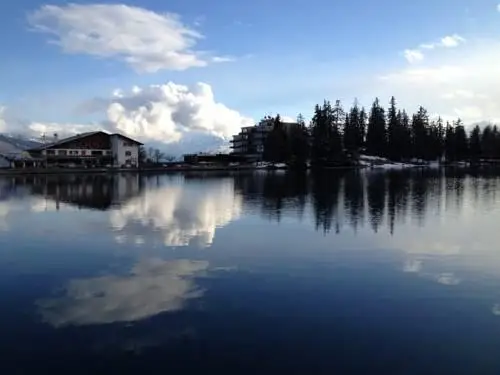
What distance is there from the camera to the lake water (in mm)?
7594

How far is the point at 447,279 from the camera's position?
40.1 feet

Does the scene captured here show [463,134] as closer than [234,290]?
No

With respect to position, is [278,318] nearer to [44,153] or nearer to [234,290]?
[234,290]

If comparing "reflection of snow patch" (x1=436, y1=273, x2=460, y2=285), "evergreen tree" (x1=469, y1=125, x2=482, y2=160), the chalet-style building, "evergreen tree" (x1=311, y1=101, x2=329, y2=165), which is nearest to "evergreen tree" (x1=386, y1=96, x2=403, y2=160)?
"evergreen tree" (x1=311, y1=101, x2=329, y2=165)

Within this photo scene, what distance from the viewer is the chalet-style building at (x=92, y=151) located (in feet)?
334

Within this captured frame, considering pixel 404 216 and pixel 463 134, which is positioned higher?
pixel 463 134

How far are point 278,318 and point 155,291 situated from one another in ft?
10.3

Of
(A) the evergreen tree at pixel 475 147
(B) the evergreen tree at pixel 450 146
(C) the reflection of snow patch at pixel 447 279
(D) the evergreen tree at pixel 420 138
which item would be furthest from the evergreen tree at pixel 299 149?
(C) the reflection of snow patch at pixel 447 279

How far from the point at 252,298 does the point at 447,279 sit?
15.9 feet

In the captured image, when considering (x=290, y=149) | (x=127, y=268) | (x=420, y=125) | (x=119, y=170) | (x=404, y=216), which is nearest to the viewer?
(x=127, y=268)

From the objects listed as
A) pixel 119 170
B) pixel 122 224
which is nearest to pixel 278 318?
pixel 122 224

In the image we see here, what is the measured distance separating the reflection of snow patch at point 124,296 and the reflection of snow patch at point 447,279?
18.2 feet

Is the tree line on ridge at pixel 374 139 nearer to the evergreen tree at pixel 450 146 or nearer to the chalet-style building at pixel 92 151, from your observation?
the evergreen tree at pixel 450 146

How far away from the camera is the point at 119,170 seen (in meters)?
97.8
